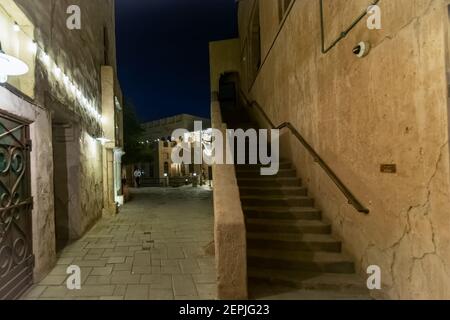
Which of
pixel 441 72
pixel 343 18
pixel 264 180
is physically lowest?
pixel 264 180

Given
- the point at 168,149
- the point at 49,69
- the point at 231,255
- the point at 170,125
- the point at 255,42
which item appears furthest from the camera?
the point at 170,125

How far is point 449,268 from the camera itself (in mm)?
2129

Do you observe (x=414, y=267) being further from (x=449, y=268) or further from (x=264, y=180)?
(x=264, y=180)

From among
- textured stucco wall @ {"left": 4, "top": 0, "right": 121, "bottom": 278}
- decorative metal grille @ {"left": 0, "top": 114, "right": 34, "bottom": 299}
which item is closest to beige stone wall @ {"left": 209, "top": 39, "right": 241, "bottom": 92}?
textured stucco wall @ {"left": 4, "top": 0, "right": 121, "bottom": 278}

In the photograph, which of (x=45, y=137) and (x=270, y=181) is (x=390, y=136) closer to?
(x=270, y=181)

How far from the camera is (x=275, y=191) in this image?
495cm

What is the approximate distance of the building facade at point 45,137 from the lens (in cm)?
314

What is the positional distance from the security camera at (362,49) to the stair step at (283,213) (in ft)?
8.10

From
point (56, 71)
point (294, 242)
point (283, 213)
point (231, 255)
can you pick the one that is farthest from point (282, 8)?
point (231, 255)

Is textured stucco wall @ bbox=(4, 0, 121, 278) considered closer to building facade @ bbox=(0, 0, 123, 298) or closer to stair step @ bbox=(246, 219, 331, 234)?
building facade @ bbox=(0, 0, 123, 298)

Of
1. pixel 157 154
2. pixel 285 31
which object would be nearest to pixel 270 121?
pixel 285 31

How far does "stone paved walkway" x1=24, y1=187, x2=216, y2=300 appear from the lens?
3.22 meters

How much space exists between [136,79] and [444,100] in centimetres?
5889

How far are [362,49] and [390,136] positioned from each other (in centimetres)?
116
